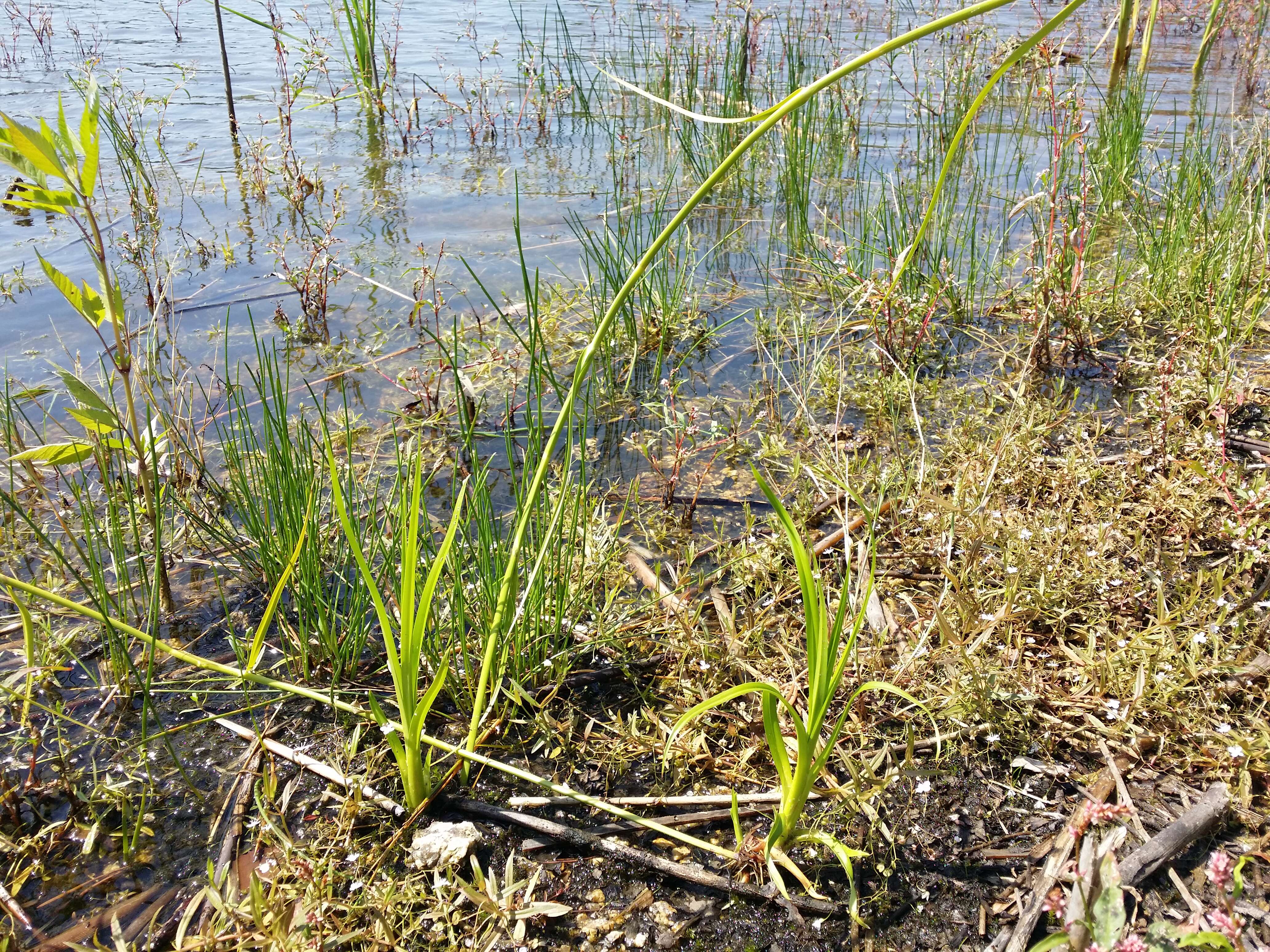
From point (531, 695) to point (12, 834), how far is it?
1066mm

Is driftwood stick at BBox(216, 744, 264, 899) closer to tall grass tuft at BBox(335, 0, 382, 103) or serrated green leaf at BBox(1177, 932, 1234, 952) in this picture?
serrated green leaf at BBox(1177, 932, 1234, 952)

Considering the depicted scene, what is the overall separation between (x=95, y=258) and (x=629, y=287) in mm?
1490

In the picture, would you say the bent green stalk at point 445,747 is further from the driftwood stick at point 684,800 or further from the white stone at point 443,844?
the white stone at point 443,844

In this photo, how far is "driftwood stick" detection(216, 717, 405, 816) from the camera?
1.82 meters

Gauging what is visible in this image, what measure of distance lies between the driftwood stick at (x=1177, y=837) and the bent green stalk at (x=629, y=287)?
4.04ft

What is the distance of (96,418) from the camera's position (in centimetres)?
213

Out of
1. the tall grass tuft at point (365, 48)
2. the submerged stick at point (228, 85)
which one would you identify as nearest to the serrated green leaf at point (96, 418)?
the submerged stick at point (228, 85)

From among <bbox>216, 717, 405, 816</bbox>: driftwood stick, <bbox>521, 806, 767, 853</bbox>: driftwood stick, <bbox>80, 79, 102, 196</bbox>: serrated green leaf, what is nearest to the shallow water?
<bbox>80, 79, 102, 196</bbox>: serrated green leaf

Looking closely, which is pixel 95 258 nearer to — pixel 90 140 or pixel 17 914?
pixel 90 140

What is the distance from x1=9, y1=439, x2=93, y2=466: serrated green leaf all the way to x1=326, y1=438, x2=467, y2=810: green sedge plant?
0.72 meters

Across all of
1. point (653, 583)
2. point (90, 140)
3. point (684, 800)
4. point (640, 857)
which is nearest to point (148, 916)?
point (640, 857)

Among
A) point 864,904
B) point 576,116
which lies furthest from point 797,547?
point 576,116

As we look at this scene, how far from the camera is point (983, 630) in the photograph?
7.30ft

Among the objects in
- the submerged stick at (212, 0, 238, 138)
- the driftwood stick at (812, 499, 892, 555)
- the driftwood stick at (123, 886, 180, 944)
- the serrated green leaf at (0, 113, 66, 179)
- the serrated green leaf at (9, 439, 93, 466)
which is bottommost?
the driftwood stick at (123, 886, 180, 944)
